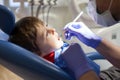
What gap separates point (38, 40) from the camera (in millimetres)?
1341

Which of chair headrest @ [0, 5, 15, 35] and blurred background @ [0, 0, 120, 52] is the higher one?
chair headrest @ [0, 5, 15, 35]

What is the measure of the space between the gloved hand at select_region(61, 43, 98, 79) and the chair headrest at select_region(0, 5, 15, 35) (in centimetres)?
34

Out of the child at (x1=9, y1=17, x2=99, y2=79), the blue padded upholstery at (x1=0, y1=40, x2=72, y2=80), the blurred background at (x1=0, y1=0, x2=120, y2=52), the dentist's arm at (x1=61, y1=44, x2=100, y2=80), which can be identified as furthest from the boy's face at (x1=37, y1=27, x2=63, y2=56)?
the blurred background at (x1=0, y1=0, x2=120, y2=52)

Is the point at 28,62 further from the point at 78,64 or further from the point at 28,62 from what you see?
the point at 78,64

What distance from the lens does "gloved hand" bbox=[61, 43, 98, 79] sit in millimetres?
1156

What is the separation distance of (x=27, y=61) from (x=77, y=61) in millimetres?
255

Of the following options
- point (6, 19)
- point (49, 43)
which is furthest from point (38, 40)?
point (6, 19)

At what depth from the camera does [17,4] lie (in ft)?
8.54

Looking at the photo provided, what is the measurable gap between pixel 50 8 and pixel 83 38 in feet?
5.13

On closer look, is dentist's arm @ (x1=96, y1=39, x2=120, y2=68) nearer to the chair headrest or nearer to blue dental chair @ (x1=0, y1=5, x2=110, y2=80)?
blue dental chair @ (x1=0, y1=5, x2=110, y2=80)

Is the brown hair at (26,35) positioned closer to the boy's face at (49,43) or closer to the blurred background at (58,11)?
the boy's face at (49,43)

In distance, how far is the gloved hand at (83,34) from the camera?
3.97 feet

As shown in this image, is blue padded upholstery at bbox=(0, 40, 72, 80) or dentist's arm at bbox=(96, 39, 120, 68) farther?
dentist's arm at bbox=(96, 39, 120, 68)

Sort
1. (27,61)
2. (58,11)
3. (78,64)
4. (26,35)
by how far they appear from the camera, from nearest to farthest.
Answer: (27,61), (78,64), (26,35), (58,11)
